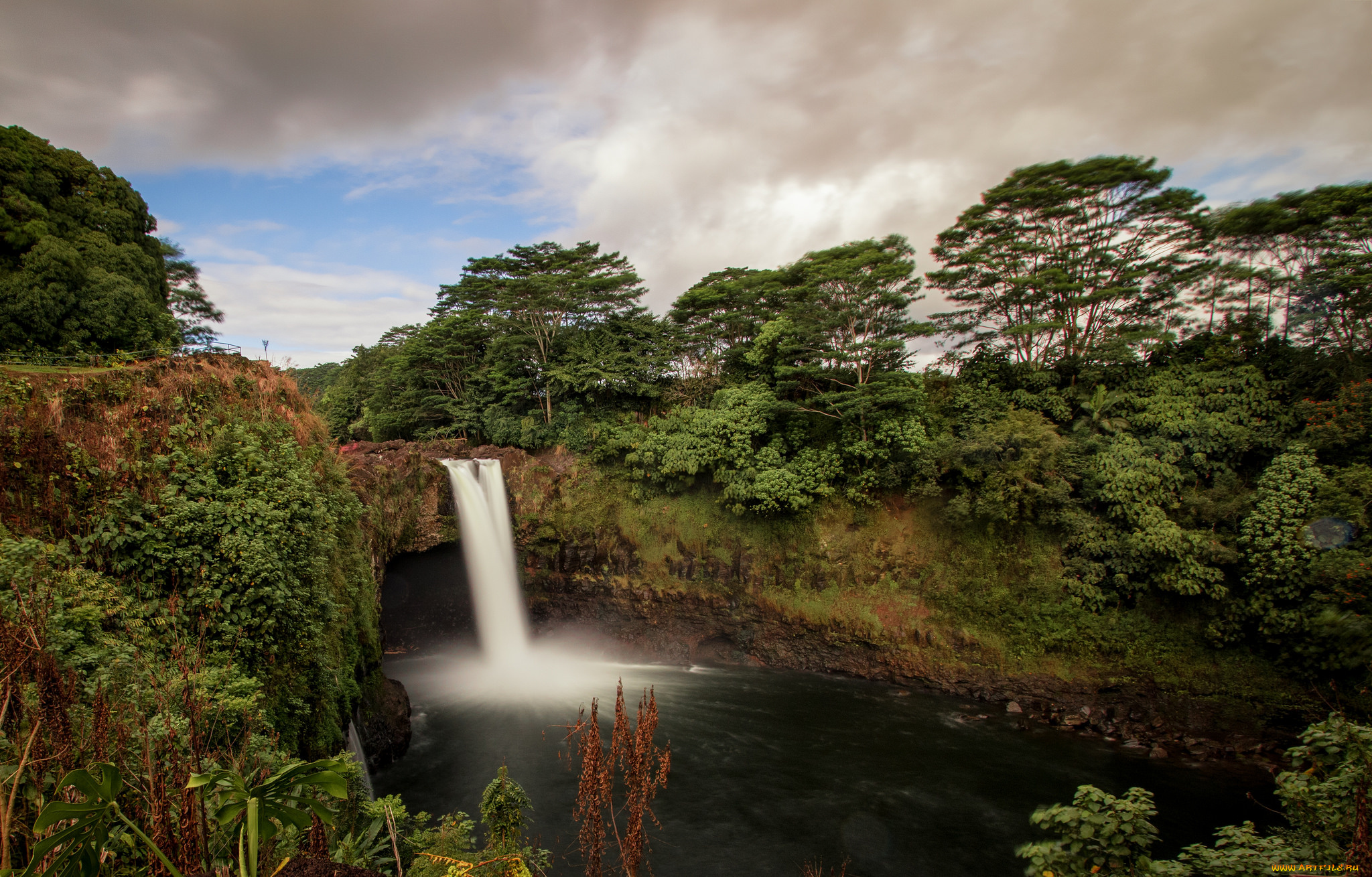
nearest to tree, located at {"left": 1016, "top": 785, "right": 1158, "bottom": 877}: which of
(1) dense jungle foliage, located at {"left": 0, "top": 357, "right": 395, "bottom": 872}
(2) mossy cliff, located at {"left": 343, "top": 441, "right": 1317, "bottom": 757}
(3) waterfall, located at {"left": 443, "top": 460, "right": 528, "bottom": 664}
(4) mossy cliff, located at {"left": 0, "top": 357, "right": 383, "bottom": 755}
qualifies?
(1) dense jungle foliage, located at {"left": 0, "top": 357, "right": 395, "bottom": 872}

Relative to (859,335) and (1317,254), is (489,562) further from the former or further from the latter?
(1317,254)

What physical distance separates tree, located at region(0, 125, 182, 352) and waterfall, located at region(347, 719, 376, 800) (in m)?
9.28

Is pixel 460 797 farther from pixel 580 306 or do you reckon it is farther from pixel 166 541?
pixel 580 306

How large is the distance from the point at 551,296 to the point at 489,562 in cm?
946

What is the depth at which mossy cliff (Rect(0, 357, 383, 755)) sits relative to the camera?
18.2 ft

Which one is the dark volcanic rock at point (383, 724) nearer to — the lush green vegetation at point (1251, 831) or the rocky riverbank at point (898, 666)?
the rocky riverbank at point (898, 666)

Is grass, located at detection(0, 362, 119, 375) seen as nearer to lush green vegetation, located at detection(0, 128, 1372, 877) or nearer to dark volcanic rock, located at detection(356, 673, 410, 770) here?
lush green vegetation, located at detection(0, 128, 1372, 877)

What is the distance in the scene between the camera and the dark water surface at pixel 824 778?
8.81m

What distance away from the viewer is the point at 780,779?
35.0ft

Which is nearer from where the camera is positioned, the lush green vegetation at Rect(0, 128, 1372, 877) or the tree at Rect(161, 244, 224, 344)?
the lush green vegetation at Rect(0, 128, 1372, 877)

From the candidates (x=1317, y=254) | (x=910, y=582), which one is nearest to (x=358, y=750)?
(x=910, y=582)

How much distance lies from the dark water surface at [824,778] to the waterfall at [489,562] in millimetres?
3229

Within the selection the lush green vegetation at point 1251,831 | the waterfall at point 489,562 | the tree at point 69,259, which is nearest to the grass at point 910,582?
the waterfall at point 489,562

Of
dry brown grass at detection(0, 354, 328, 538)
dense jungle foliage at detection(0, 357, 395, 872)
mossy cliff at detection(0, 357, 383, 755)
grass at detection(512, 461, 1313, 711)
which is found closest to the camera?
dense jungle foliage at detection(0, 357, 395, 872)
